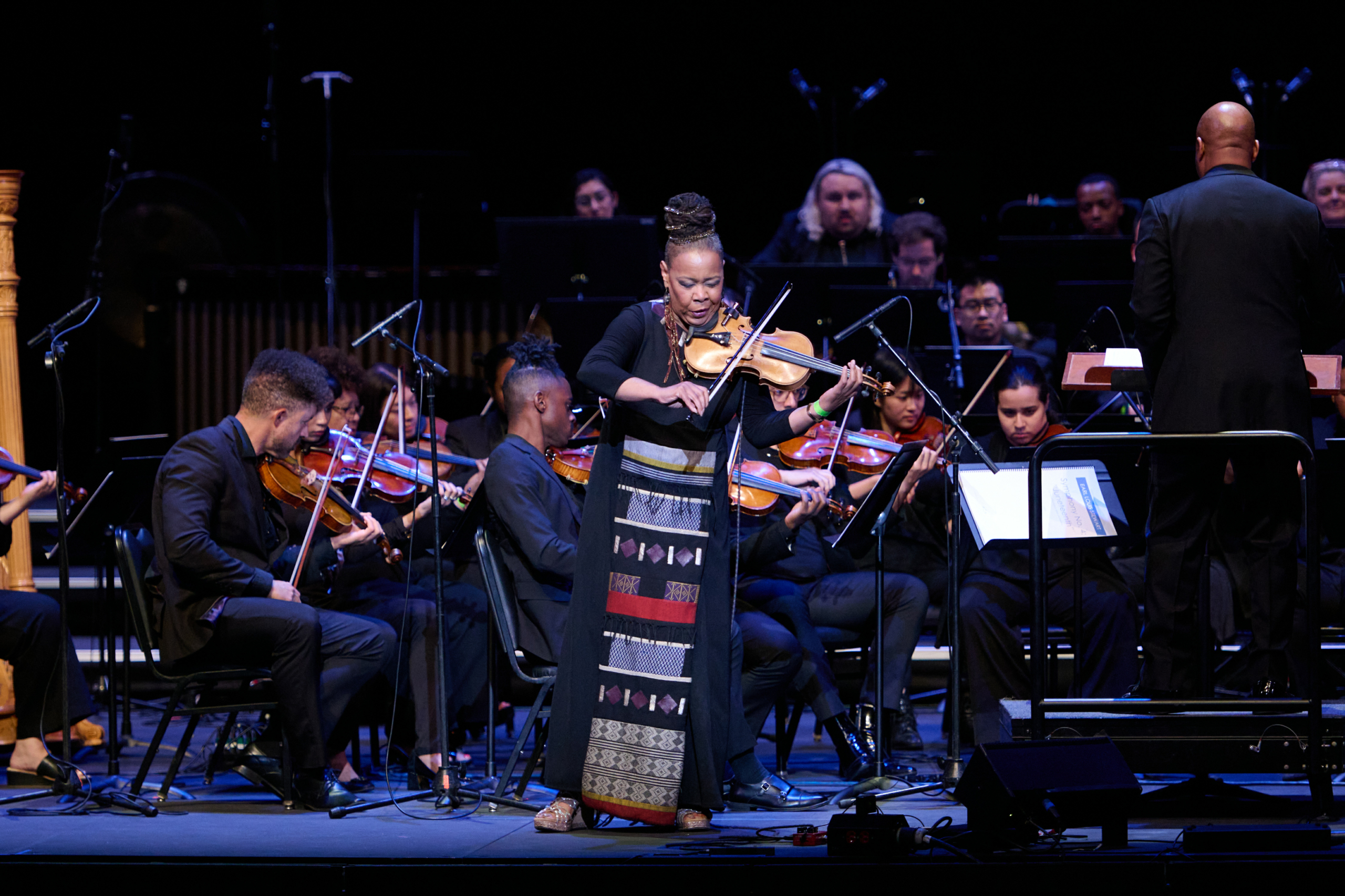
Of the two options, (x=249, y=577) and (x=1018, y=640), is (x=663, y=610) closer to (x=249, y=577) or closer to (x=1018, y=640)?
(x=249, y=577)

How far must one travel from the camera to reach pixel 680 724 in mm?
4469

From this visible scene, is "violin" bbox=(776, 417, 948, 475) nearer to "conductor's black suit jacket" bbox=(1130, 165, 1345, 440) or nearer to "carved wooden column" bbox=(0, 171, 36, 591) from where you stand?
"conductor's black suit jacket" bbox=(1130, 165, 1345, 440)

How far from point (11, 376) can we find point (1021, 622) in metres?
4.02

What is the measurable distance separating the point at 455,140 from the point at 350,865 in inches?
276

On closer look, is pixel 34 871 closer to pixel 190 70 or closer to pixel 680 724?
pixel 680 724

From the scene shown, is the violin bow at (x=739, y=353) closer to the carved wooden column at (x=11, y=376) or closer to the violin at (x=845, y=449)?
the violin at (x=845, y=449)

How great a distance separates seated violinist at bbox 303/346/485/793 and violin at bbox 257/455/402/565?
116 millimetres

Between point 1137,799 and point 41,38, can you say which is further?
point 41,38

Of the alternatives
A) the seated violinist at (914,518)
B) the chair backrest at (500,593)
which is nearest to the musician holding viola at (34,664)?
the chair backrest at (500,593)

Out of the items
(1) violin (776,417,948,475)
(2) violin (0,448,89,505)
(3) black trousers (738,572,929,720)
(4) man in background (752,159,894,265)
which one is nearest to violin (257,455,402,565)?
(2) violin (0,448,89,505)

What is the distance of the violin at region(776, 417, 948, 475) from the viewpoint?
6125mm

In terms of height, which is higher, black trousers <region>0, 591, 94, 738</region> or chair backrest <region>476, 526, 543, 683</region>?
chair backrest <region>476, 526, 543, 683</region>

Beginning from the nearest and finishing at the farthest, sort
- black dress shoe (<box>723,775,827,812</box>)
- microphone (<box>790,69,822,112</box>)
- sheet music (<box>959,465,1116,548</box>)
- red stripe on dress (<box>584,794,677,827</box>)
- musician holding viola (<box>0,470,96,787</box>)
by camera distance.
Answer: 1. red stripe on dress (<box>584,794,677,827</box>)
2. sheet music (<box>959,465,1116,548</box>)
3. black dress shoe (<box>723,775,827,812</box>)
4. musician holding viola (<box>0,470,96,787</box>)
5. microphone (<box>790,69,822,112</box>)

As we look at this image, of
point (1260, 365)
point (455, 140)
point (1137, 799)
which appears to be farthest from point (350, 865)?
point (455, 140)
